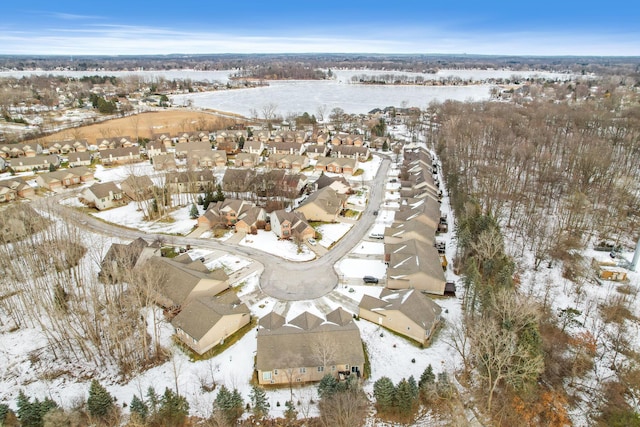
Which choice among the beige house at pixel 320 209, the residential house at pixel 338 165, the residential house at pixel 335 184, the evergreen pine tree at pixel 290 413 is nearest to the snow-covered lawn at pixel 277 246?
the beige house at pixel 320 209

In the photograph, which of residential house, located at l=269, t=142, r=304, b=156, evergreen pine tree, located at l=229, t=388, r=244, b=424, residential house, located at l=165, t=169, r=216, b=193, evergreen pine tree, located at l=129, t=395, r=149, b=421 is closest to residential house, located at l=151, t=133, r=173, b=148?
residential house, located at l=269, t=142, r=304, b=156

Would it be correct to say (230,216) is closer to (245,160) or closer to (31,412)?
(245,160)

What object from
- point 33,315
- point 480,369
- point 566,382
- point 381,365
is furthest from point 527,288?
point 33,315

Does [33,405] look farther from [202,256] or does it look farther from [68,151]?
[68,151]

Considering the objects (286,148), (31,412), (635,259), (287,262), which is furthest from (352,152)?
(31,412)

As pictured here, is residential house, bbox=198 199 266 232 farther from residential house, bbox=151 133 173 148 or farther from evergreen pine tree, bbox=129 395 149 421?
residential house, bbox=151 133 173 148

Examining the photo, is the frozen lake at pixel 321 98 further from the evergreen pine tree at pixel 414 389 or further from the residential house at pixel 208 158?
the evergreen pine tree at pixel 414 389

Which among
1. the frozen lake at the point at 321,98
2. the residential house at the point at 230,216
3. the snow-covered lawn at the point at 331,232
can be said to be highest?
the frozen lake at the point at 321,98
